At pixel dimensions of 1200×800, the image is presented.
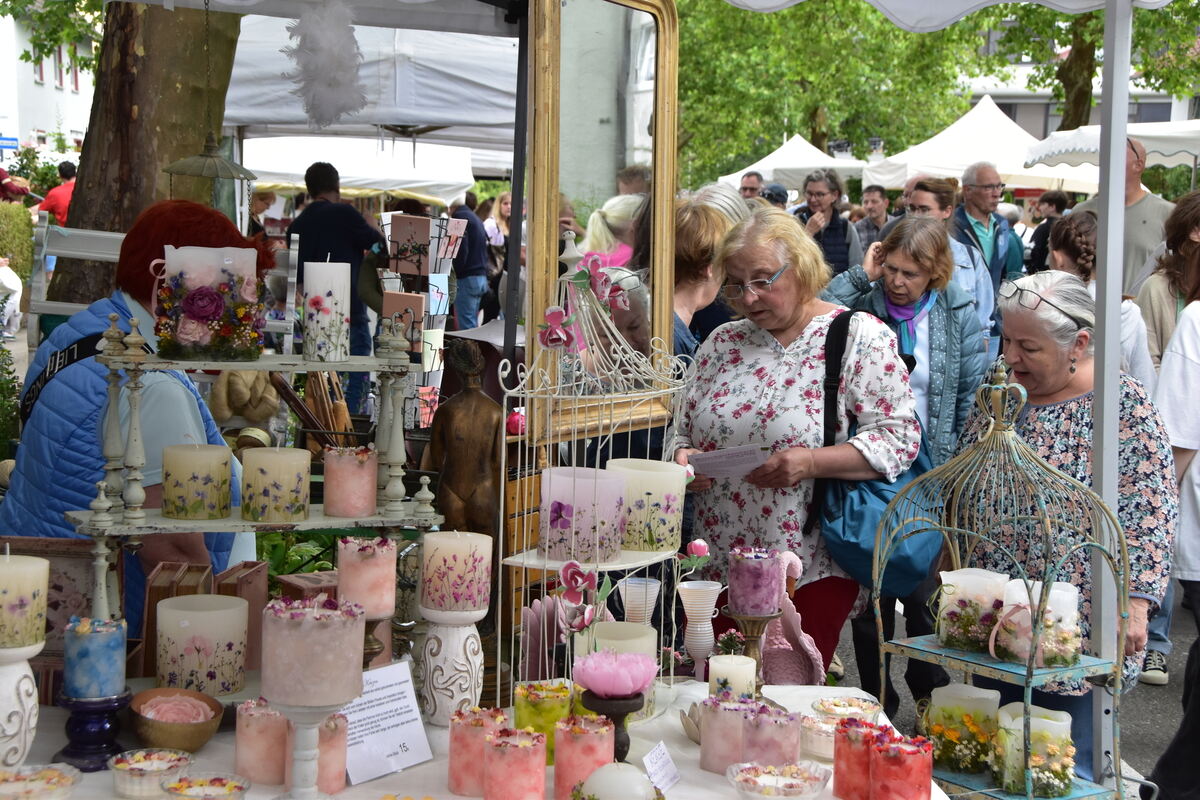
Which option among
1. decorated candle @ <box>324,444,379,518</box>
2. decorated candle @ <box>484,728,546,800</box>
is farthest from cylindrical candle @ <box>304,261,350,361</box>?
decorated candle @ <box>484,728,546,800</box>

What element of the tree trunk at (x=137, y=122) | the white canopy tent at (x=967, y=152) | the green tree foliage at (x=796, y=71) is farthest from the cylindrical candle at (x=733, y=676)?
the green tree foliage at (x=796, y=71)

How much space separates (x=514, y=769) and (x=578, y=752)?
100 millimetres

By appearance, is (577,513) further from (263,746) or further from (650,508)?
(263,746)

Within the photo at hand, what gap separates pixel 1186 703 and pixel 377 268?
4.01 meters

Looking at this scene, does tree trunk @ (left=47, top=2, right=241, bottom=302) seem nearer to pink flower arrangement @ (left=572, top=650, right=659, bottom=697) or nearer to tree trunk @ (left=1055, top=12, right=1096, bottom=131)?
pink flower arrangement @ (left=572, top=650, right=659, bottom=697)

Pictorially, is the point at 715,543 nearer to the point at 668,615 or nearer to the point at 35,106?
the point at 668,615

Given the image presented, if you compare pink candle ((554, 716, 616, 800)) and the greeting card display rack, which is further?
the greeting card display rack

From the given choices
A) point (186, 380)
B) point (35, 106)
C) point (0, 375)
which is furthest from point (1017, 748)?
point (35, 106)

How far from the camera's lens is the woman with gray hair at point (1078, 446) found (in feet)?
8.55

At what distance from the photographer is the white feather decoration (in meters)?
4.01

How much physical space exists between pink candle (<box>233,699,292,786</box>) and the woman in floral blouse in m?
1.30

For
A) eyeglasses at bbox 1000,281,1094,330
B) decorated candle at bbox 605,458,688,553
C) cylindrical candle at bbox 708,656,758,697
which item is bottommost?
cylindrical candle at bbox 708,656,758,697

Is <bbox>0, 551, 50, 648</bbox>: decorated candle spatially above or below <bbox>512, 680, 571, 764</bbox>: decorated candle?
above

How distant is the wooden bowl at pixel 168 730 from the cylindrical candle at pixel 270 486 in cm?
33
